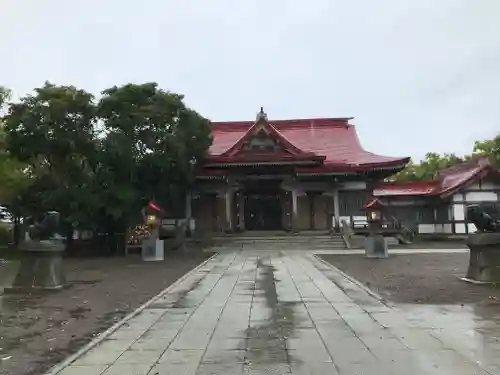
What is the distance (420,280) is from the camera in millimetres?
12305

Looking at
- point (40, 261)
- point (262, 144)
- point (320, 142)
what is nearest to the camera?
point (40, 261)

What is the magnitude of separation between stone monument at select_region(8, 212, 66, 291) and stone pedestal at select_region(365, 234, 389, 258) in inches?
485

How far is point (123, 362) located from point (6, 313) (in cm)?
453

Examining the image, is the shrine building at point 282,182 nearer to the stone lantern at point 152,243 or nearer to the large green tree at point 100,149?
the large green tree at point 100,149

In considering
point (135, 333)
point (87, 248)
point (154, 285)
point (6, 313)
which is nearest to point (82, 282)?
point (154, 285)

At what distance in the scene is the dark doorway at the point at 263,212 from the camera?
107 feet

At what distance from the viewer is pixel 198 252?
24.0 m

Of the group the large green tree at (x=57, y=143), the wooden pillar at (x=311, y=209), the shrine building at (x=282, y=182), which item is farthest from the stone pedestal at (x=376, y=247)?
the large green tree at (x=57, y=143)

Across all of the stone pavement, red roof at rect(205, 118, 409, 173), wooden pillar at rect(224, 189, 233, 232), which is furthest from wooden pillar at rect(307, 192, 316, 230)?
the stone pavement

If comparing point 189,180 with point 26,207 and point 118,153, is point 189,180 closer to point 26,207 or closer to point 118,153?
point 118,153

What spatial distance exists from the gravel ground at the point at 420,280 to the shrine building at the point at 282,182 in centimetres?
1129

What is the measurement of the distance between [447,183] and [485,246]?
76.5ft

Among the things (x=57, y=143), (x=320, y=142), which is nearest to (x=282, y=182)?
(x=320, y=142)

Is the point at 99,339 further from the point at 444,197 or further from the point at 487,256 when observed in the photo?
the point at 444,197
